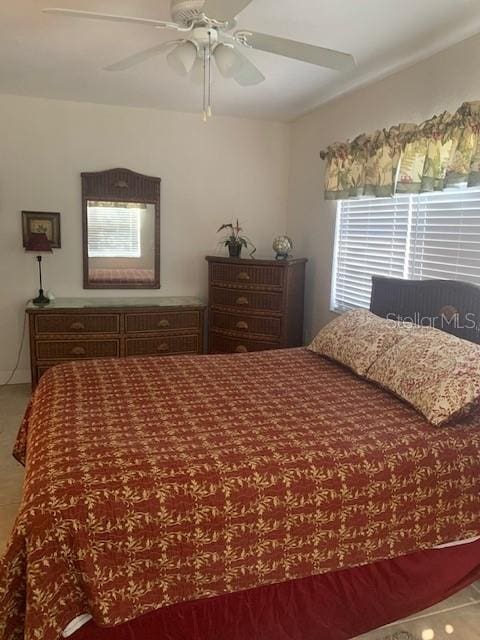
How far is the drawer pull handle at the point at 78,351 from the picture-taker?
399cm

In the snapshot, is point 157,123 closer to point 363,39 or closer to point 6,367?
point 363,39

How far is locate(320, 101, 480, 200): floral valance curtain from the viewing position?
2498 mm

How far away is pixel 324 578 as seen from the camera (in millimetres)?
1691

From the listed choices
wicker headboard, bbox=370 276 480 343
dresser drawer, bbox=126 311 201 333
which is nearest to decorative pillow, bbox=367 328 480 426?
wicker headboard, bbox=370 276 480 343

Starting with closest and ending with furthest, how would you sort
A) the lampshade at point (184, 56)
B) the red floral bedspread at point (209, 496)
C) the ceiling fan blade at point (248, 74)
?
the red floral bedspread at point (209, 496)
the lampshade at point (184, 56)
the ceiling fan blade at point (248, 74)

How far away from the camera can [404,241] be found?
322 centimetres

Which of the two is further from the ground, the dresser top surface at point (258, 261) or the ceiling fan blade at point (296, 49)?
the ceiling fan blade at point (296, 49)

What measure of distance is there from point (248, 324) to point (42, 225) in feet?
6.36

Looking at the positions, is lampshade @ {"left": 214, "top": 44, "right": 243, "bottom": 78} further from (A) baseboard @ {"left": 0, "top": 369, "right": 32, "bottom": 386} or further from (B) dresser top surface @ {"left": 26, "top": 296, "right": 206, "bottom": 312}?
(A) baseboard @ {"left": 0, "top": 369, "right": 32, "bottom": 386}

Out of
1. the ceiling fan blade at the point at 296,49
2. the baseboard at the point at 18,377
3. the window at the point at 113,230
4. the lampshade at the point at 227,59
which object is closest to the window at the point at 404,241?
the ceiling fan blade at the point at 296,49

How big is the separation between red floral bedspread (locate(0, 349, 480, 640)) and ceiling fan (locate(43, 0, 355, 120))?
4.99 ft

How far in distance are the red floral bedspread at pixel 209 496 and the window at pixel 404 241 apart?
1103 mm

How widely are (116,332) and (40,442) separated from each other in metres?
2.37

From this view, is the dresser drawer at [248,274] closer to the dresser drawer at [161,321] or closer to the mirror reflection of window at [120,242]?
the dresser drawer at [161,321]
